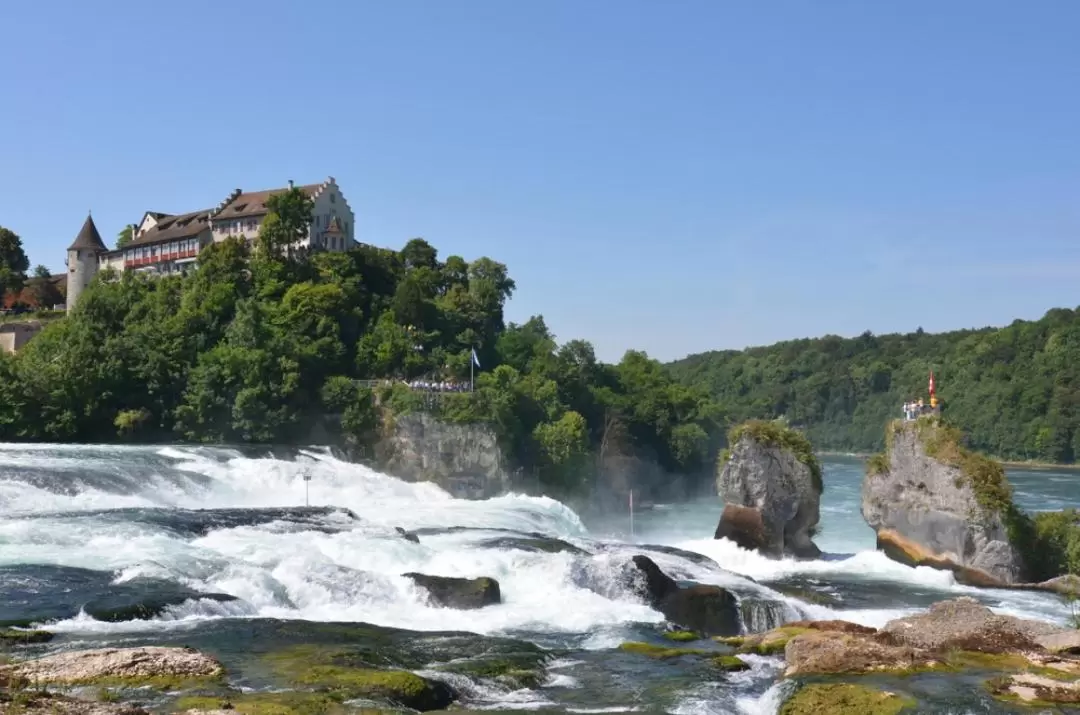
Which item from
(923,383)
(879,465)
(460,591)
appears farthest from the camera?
(923,383)

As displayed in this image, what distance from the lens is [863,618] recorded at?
86.2 ft

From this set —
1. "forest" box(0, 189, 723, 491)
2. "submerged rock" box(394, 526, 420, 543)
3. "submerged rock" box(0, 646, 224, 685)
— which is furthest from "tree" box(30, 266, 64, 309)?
"submerged rock" box(0, 646, 224, 685)

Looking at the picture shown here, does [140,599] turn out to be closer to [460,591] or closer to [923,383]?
[460,591]

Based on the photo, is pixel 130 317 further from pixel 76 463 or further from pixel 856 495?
pixel 856 495

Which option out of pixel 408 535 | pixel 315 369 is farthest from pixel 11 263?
pixel 408 535

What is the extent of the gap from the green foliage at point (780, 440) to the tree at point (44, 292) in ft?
200

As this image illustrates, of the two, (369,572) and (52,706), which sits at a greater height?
(52,706)

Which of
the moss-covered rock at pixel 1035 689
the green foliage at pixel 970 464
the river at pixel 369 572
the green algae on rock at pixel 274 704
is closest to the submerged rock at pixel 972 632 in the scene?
the moss-covered rock at pixel 1035 689

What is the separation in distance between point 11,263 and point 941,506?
7330 cm

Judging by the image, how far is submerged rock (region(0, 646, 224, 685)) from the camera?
47.5ft

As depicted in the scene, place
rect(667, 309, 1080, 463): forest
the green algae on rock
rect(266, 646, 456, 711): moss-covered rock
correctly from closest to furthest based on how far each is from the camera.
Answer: the green algae on rock → rect(266, 646, 456, 711): moss-covered rock → rect(667, 309, 1080, 463): forest

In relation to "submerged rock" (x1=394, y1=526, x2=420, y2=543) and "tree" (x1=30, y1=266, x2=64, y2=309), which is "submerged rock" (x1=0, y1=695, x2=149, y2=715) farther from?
"tree" (x1=30, y1=266, x2=64, y2=309)

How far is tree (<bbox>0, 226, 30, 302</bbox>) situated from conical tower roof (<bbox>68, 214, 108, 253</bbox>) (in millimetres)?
4970

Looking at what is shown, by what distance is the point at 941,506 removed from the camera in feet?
114
